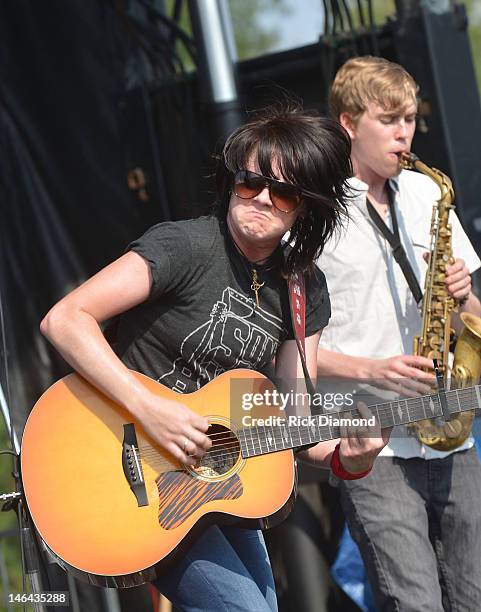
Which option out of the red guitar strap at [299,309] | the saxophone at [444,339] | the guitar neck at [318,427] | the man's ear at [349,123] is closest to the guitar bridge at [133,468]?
the guitar neck at [318,427]

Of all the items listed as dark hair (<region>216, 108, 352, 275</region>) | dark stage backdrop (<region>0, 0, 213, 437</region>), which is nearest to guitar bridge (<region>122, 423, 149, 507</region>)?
dark hair (<region>216, 108, 352, 275</region>)

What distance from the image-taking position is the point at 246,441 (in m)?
2.80

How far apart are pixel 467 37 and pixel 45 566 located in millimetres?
2688

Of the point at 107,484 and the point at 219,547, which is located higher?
the point at 107,484

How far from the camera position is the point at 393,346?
3.41m

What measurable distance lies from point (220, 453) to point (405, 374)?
73 centimetres

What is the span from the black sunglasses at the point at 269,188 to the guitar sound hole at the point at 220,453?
0.64m

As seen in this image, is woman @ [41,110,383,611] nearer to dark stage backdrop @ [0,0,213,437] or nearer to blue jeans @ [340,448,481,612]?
blue jeans @ [340,448,481,612]

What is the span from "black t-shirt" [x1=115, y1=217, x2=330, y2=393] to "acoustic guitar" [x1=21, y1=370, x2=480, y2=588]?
0.07 meters

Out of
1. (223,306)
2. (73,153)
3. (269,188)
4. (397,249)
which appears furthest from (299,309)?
(73,153)

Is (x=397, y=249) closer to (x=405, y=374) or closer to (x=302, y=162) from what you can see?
(x=405, y=374)

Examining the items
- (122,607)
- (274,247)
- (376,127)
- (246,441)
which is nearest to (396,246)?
(376,127)

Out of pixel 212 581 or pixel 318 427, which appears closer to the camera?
pixel 212 581

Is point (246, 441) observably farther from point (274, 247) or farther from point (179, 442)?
point (274, 247)
